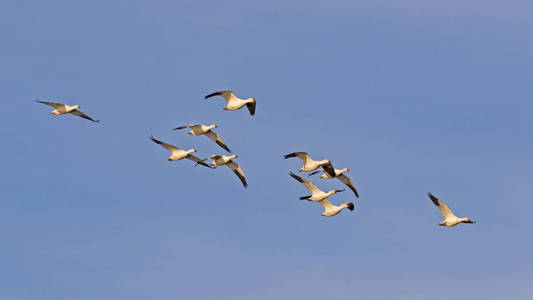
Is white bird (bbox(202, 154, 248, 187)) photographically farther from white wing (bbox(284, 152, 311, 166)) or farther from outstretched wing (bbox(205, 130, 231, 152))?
white wing (bbox(284, 152, 311, 166))

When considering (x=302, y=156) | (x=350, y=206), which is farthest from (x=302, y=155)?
(x=350, y=206)

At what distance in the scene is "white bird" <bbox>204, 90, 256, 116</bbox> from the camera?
443 ft

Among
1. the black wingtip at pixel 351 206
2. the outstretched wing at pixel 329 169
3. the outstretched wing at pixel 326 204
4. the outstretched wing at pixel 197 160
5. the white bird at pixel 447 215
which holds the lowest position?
the white bird at pixel 447 215

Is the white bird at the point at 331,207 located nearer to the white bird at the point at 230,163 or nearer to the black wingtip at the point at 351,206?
the black wingtip at the point at 351,206

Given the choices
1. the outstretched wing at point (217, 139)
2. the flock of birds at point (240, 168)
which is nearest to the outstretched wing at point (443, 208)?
the flock of birds at point (240, 168)

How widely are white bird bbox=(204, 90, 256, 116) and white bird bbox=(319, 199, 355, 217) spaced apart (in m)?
13.4

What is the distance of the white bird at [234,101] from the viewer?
135 meters

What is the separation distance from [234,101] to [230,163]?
1137 cm

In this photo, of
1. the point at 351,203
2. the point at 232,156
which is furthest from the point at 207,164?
the point at 351,203

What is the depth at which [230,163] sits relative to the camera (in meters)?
146

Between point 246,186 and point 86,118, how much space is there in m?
15.2

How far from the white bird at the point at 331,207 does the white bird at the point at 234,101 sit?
13.4 metres

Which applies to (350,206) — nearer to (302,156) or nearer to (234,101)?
(302,156)

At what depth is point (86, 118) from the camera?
451ft
